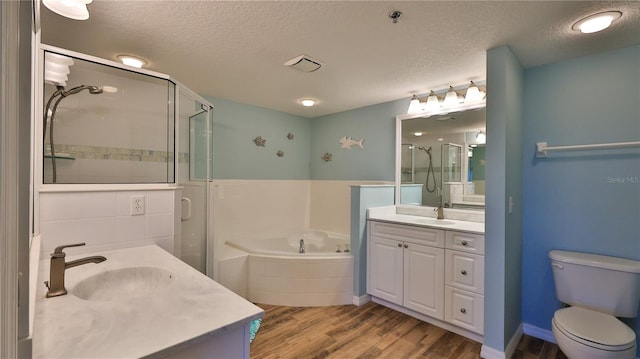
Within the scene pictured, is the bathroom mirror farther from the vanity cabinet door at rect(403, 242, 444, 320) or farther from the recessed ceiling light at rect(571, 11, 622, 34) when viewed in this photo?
the recessed ceiling light at rect(571, 11, 622, 34)

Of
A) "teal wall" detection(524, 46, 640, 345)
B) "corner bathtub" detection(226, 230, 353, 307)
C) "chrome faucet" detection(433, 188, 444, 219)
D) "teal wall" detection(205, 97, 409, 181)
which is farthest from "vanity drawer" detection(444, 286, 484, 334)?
"teal wall" detection(205, 97, 409, 181)

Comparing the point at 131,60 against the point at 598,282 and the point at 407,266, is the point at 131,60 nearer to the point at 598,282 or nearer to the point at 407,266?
the point at 407,266

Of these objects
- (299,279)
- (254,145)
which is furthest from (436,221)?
(254,145)

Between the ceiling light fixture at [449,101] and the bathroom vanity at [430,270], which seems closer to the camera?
the bathroom vanity at [430,270]

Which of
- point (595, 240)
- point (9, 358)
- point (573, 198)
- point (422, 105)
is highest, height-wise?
point (422, 105)

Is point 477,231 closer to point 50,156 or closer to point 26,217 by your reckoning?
point 26,217

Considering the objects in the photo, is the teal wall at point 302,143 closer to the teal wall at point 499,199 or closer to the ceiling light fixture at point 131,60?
the ceiling light fixture at point 131,60

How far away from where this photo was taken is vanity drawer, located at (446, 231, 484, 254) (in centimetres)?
219

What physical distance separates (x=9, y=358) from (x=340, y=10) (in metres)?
1.78

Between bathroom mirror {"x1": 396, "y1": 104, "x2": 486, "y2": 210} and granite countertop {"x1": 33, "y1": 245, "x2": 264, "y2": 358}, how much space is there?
95.9 inches

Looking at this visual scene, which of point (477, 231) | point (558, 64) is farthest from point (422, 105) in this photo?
point (477, 231)

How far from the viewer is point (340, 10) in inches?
63.3

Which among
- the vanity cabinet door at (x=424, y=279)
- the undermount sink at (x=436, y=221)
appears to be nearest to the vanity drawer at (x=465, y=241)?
the vanity cabinet door at (x=424, y=279)

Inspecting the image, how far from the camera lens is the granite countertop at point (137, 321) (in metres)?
0.73
